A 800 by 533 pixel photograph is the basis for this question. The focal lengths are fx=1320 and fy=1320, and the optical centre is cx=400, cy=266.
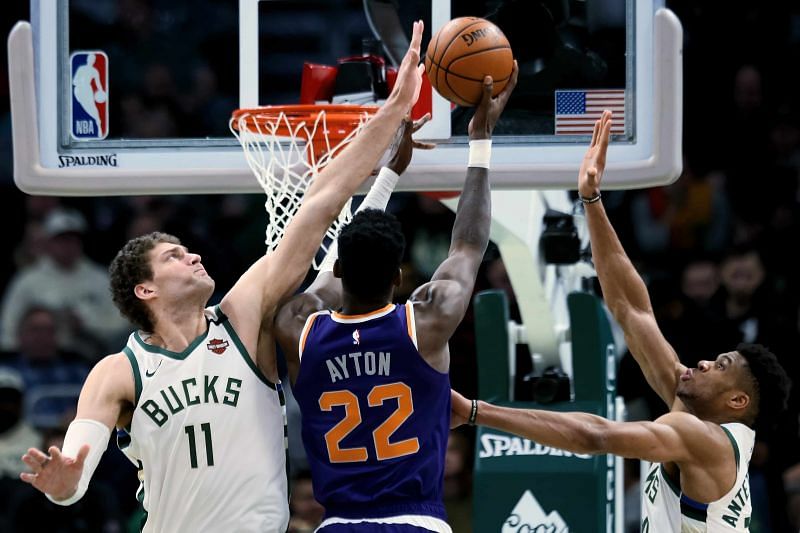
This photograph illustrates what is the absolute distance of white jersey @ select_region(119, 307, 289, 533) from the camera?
384 cm

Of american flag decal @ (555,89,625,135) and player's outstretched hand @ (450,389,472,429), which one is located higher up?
american flag decal @ (555,89,625,135)

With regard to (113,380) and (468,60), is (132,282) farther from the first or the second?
(468,60)

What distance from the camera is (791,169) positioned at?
8.63 metres

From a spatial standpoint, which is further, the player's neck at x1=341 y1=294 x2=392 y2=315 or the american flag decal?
the american flag decal

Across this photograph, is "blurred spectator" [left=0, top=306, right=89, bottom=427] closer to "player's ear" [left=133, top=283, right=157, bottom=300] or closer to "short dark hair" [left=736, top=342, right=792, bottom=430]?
"player's ear" [left=133, top=283, right=157, bottom=300]

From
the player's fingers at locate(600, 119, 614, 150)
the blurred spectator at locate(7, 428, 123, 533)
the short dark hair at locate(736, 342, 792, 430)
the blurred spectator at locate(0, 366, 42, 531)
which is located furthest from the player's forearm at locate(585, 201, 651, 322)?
the blurred spectator at locate(0, 366, 42, 531)

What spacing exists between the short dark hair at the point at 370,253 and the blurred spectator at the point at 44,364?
16.1 ft

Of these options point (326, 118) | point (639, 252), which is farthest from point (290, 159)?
point (639, 252)

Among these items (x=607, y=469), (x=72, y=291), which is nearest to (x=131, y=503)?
(x=72, y=291)

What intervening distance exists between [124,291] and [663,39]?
2247mm

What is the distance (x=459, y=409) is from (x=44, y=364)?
4.90 meters

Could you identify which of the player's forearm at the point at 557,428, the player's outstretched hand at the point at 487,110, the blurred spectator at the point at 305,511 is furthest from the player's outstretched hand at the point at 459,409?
the blurred spectator at the point at 305,511

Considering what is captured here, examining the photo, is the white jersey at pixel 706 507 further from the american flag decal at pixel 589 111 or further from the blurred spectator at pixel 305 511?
the blurred spectator at pixel 305 511

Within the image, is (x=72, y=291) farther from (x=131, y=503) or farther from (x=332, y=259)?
(x=332, y=259)
